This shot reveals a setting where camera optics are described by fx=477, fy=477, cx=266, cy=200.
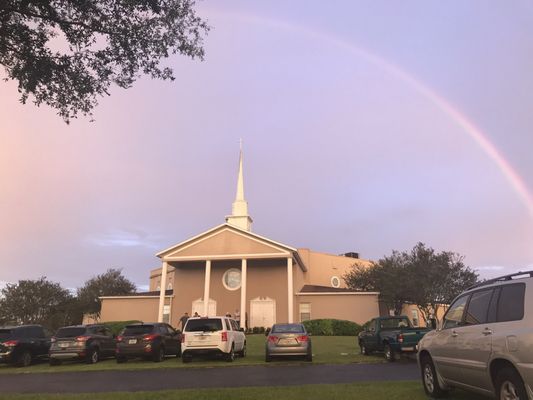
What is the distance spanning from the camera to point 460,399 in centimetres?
851

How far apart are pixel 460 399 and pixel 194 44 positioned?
982 cm

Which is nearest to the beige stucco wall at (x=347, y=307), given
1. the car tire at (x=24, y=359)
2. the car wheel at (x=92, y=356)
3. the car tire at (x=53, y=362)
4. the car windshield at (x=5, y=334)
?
the car wheel at (x=92, y=356)

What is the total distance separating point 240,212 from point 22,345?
33749 mm

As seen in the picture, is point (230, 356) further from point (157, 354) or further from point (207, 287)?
point (207, 287)

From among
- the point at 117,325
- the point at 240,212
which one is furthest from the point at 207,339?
the point at 240,212

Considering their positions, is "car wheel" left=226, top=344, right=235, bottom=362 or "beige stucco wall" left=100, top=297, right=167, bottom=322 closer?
"car wheel" left=226, top=344, right=235, bottom=362

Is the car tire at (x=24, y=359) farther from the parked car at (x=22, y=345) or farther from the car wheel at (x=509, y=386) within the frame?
the car wheel at (x=509, y=386)

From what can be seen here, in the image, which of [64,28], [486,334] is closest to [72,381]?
[64,28]

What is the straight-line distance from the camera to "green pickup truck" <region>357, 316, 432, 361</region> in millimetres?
16594

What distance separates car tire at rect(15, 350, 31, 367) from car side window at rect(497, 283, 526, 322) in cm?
1925

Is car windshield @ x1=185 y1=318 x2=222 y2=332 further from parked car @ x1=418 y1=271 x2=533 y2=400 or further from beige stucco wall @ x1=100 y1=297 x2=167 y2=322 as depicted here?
beige stucco wall @ x1=100 y1=297 x2=167 y2=322

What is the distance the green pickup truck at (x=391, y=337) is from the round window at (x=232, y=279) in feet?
79.9

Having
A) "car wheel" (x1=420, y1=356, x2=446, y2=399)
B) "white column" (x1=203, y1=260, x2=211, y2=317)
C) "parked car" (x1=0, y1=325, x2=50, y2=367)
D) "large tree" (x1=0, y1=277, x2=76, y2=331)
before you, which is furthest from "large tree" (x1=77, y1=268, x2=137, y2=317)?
"car wheel" (x1=420, y1=356, x2=446, y2=399)

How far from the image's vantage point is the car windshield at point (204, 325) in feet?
58.4
